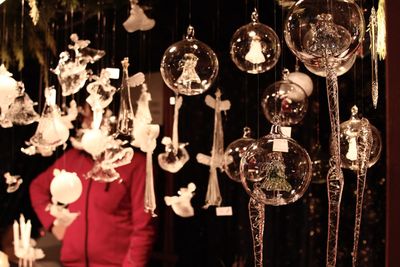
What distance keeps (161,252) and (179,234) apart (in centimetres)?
18

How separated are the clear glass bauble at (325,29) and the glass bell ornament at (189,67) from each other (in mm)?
741

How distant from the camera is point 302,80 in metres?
2.88

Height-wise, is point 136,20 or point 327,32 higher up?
point 136,20

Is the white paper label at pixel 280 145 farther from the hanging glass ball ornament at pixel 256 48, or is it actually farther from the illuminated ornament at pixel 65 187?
the illuminated ornament at pixel 65 187

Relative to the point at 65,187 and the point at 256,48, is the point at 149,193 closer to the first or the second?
the point at 65,187

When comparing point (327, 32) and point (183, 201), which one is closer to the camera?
point (327, 32)

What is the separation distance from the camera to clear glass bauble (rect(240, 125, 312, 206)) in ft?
6.56

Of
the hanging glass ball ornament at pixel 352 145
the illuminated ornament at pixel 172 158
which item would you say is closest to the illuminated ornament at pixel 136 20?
the illuminated ornament at pixel 172 158

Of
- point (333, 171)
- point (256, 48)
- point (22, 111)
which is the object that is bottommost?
point (333, 171)

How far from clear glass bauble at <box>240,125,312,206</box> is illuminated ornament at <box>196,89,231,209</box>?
3.68ft

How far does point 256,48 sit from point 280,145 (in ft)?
2.28

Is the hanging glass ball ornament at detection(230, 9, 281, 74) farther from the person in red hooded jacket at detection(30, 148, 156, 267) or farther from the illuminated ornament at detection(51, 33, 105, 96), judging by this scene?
the person in red hooded jacket at detection(30, 148, 156, 267)

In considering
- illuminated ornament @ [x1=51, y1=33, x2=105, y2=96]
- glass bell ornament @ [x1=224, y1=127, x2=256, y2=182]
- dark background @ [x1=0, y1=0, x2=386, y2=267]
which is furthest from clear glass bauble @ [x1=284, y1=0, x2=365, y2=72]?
illuminated ornament @ [x1=51, y1=33, x2=105, y2=96]

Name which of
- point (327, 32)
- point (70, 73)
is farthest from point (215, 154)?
point (327, 32)
